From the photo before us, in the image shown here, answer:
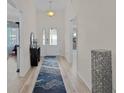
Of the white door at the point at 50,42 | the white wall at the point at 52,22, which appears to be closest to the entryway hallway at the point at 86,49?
the white wall at the point at 52,22

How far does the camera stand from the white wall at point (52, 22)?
560 inches

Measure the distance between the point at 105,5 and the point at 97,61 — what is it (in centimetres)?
142

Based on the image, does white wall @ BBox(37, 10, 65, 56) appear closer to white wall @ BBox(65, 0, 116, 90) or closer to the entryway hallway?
the entryway hallway

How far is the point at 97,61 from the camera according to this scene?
2871mm

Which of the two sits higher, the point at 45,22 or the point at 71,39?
the point at 45,22

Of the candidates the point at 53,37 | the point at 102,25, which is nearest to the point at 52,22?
the point at 53,37

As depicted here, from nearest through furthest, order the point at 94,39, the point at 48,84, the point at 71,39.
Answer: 1. the point at 94,39
2. the point at 48,84
3. the point at 71,39

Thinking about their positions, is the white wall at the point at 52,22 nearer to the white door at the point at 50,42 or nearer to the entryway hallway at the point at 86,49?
the white door at the point at 50,42

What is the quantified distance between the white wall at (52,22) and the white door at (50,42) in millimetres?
231

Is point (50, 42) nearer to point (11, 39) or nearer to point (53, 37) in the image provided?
point (53, 37)

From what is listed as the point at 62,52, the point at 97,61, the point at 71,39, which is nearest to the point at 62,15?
the point at 62,52

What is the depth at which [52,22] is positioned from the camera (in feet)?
47.2
